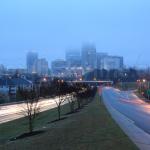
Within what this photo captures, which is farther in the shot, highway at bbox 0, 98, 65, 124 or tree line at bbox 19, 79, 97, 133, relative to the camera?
highway at bbox 0, 98, 65, 124

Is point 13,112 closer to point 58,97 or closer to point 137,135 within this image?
point 58,97

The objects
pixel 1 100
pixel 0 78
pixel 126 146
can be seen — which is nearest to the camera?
pixel 126 146

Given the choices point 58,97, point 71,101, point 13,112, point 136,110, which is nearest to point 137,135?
point 13,112

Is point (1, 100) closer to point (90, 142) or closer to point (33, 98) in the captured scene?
point (33, 98)

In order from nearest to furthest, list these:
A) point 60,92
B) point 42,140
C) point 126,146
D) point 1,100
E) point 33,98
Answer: point 126,146, point 42,140, point 33,98, point 60,92, point 1,100

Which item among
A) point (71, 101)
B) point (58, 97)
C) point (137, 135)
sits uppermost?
point (58, 97)

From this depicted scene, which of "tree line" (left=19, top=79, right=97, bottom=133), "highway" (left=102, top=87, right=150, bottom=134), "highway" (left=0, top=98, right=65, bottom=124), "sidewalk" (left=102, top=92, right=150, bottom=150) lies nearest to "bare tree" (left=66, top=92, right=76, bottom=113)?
"tree line" (left=19, top=79, right=97, bottom=133)

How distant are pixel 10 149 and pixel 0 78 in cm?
16028

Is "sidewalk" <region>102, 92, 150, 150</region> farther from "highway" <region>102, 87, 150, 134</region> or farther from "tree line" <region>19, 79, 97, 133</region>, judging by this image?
"tree line" <region>19, 79, 97, 133</region>

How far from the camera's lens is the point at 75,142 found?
54.9 ft

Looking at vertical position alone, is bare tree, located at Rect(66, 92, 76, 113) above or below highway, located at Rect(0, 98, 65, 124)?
above

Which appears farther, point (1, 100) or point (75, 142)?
point (1, 100)

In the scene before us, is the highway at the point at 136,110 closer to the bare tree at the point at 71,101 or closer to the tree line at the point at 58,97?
the tree line at the point at 58,97

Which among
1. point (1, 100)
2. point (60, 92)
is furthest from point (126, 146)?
point (1, 100)
